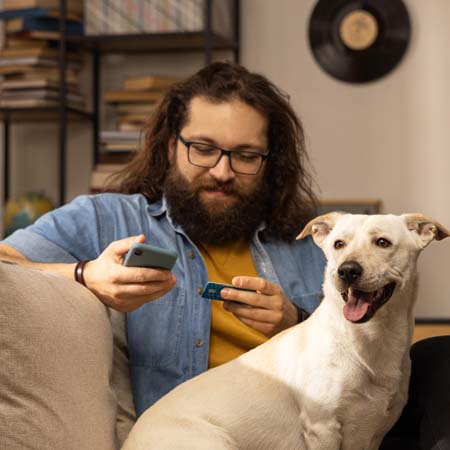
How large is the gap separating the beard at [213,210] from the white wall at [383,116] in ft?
5.53

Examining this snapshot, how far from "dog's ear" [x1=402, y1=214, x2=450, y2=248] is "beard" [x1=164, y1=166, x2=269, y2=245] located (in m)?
0.64

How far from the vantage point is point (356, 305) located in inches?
60.6

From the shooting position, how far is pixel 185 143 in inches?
88.0

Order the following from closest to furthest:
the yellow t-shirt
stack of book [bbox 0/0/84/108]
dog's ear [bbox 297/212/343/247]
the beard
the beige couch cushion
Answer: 1. the beige couch cushion
2. dog's ear [bbox 297/212/343/247]
3. the yellow t-shirt
4. the beard
5. stack of book [bbox 0/0/84/108]

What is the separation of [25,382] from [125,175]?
1.32 meters

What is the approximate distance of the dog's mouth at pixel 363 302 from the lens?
5.01 ft

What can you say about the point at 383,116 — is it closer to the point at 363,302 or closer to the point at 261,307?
the point at 261,307

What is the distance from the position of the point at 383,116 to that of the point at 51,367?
2818mm

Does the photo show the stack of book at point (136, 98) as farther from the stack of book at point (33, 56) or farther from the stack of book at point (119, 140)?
the stack of book at point (33, 56)

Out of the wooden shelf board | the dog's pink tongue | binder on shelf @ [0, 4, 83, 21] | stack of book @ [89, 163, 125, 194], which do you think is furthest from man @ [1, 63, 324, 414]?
binder on shelf @ [0, 4, 83, 21]

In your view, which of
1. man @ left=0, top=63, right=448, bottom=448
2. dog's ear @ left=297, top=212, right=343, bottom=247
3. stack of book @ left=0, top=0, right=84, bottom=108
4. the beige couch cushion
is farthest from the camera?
stack of book @ left=0, top=0, right=84, bottom=108

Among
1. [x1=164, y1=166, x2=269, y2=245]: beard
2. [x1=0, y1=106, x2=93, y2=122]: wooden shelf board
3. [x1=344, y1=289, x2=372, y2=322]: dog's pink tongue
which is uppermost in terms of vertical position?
[x1=0, y1=106, x2=93, y2=122]: wooden shelf board

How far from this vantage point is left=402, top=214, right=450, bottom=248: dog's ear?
1.64m

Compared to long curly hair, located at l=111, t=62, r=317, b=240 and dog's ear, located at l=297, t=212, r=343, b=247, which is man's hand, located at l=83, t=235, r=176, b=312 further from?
long curly hair, located at l=111, t=62, r=317, b=240
